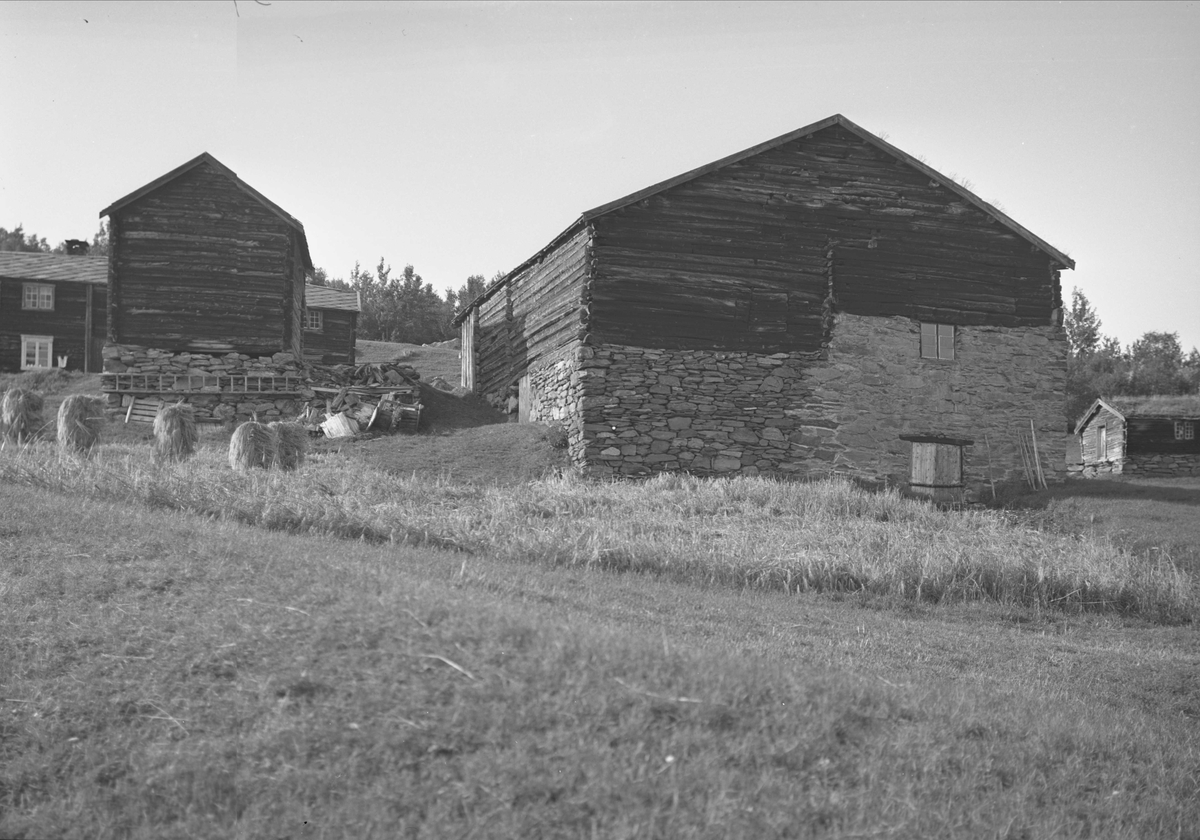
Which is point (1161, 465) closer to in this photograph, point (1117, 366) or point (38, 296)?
point (1117, 366)

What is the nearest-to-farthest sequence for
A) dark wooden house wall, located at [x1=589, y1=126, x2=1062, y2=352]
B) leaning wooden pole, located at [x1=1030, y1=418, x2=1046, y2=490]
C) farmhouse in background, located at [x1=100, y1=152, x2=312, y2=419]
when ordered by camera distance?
1. dark wooden house wall, located at [x1=589, y1=126, x2=1062, y2=352]
2. leaning wooden pole, located at [x1=1030, y1=418, x2=1046, y2=490]
3. farmhouse in background, located at [x1=100, y1=152, x2=312, y2=419]

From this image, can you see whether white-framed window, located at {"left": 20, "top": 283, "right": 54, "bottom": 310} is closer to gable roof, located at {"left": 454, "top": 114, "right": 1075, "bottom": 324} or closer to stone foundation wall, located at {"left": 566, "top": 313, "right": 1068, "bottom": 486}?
gable roof, located at {"left": 454, "top": 114, "right": 1075, "bottom": 324}

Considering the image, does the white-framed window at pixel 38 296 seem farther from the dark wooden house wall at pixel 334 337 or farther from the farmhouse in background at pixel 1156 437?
the farmhouse in background at pixel 1156 437

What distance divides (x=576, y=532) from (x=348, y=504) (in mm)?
3392

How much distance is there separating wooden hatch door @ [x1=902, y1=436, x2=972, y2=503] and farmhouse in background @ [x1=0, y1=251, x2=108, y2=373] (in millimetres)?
34284

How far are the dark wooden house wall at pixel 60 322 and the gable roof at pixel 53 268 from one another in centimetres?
31

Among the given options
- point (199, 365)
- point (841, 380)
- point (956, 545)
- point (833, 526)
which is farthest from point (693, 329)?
point (199, 365)

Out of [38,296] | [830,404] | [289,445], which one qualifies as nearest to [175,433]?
[289,445]

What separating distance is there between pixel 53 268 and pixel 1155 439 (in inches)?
2013

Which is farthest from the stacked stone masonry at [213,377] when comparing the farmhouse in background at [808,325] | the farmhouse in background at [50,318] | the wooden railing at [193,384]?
the farmhouse in background at [50,318]

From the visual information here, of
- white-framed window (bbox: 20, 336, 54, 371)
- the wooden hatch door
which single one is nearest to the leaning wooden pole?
the wooden hatch door

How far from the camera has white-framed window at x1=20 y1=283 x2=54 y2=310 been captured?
4728 cm

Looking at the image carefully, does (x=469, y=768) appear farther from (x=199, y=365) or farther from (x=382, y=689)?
(x=199, y=365)

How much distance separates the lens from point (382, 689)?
24.4 ft
